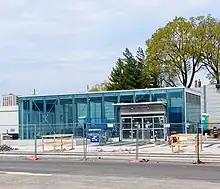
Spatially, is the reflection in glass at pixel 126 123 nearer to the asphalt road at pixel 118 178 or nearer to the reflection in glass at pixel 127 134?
the reflection in glass at pixel 127 134

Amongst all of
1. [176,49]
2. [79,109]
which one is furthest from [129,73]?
[79,109]

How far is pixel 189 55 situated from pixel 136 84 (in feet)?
38.9

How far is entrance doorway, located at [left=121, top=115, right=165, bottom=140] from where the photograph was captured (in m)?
43.7

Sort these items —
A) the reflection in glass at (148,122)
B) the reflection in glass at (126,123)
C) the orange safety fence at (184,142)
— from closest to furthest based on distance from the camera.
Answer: the orange safety fence at (184,142)
the reflection in glass at (126,123)
the reflection in glass at (148,122)

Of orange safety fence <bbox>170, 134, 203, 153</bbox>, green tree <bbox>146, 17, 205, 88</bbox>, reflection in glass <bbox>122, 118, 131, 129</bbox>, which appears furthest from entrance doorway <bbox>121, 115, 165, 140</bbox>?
green tree <bbox>146, 17, 205, 88</bbox>

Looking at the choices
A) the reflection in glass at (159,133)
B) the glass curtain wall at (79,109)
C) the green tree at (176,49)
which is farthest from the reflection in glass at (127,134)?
the green tree at (176,49)

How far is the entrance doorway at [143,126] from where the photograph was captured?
4366cm

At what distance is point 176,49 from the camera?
6688 centimetres

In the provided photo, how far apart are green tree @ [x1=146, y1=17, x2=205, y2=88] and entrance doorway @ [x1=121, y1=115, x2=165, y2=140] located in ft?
61.9

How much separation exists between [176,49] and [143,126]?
20.4 meters

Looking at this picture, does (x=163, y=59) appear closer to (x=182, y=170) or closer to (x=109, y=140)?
(x=109, y=140)

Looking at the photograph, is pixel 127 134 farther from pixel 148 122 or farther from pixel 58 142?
pixel 58 142

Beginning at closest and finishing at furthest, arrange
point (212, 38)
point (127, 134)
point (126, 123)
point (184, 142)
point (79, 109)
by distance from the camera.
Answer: point (184, 142) → point (127, 134) → point (126, 123) → point (79, 109) → point (212, 38)

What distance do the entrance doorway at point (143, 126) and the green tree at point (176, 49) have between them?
1886 cm
